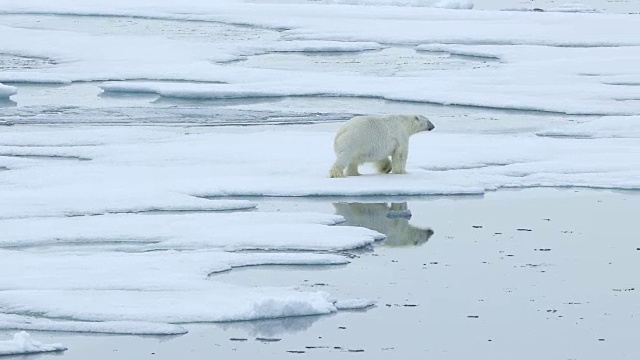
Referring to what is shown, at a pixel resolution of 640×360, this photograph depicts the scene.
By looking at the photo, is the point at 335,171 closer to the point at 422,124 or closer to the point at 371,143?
the point at 371,143

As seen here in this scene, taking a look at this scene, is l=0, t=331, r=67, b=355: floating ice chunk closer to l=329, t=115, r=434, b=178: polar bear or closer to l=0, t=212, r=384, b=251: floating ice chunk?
A: l=0, t=212, r=384, b=251: floating ice chunk

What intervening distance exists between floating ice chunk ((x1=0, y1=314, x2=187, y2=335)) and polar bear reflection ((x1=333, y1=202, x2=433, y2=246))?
1.92m

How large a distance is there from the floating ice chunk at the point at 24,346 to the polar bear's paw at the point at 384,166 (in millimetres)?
4019

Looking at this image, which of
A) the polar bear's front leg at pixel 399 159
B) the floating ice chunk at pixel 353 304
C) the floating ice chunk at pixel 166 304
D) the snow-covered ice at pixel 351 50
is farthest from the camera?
the snow-covered ice at pixel 351 50

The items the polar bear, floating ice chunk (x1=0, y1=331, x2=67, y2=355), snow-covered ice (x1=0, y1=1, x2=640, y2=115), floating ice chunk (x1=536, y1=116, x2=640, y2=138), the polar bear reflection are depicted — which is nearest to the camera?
floating ice chunk (x1=0, y1=331, x2=67, y2=355)

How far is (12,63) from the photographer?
50.8 ft

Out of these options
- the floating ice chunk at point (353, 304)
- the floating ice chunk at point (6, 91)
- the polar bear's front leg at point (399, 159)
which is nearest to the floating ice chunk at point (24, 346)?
the floating ice chunk at point (353, 304)

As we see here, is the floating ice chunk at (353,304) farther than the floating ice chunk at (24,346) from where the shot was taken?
Yes

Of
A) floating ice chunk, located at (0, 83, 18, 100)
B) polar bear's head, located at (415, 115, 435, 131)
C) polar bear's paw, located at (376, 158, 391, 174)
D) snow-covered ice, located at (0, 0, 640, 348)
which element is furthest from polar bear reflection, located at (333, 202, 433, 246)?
floating ice chunk, located at (0, 83, 18, 100)

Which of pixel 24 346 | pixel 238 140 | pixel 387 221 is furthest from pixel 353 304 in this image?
pixel 238 140

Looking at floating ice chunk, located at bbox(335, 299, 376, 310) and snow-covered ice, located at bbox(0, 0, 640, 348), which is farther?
snow-covered ice, located at bbox(0, 0, 640, 348)

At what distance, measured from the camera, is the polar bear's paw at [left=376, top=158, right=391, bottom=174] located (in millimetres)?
8578

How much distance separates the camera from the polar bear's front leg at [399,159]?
8.40m

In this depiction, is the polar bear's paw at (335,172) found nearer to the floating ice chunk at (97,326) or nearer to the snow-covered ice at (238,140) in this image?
the snow-covered ice at (238,140)
